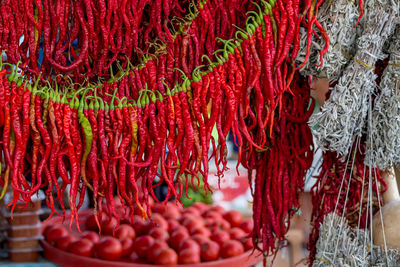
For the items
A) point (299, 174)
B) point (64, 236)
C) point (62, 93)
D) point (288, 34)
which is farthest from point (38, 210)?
point (288, 34)

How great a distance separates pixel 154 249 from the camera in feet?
7.09

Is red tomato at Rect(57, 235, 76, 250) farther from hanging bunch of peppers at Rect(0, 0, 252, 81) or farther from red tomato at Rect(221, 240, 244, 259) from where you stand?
hanging bunch of peppers at Rect(0, 0, 252, 81)

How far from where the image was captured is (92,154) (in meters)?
1.33

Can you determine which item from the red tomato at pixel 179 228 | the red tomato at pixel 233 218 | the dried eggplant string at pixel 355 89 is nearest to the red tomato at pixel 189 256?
the red tomato at pixel 179 228

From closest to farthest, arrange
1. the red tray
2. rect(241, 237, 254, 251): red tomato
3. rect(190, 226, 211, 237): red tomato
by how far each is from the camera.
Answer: the red tray → rect(241, 237, 254, 251): red tomato → rect(190, 226, 211, 237): red tomato

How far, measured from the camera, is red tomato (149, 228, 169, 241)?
7.61 feet

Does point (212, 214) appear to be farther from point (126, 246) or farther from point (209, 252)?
point (126, 246)

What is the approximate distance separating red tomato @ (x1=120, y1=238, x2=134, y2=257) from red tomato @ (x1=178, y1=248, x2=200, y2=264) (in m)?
0.28

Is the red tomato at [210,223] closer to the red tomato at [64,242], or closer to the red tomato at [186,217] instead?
the red tomato at [186,217]

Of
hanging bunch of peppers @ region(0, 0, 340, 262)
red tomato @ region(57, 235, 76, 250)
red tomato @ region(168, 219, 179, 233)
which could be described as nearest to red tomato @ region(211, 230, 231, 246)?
red tomato @ region(168, 219, 179, 233)

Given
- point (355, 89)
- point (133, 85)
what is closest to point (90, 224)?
point (133, 85)

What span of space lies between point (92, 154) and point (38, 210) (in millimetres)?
930

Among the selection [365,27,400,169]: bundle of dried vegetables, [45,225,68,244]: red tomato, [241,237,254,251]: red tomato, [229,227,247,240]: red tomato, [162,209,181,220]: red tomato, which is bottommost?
[241,237,254,251]: red tomato

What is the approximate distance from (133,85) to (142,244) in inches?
44.1
